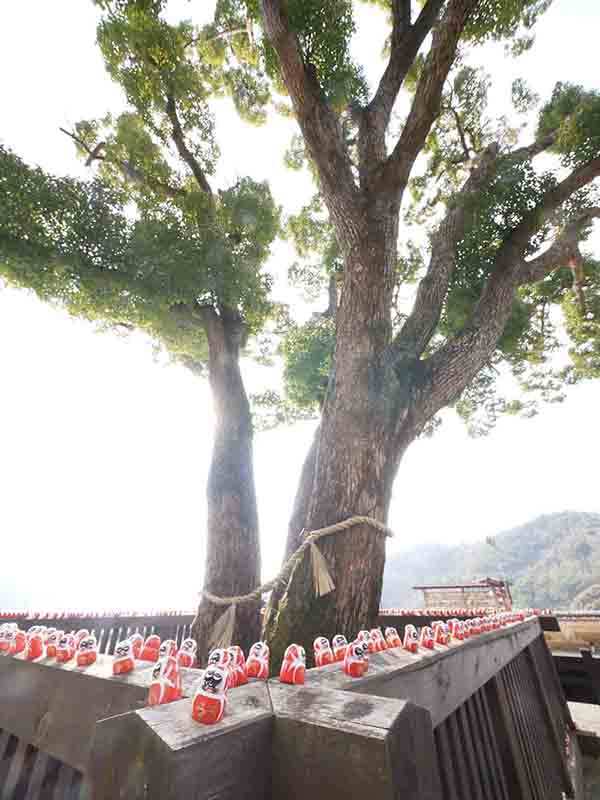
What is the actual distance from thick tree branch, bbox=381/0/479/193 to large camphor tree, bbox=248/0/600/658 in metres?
0.01

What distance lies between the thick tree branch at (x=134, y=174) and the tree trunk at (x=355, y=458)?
419 centimetres

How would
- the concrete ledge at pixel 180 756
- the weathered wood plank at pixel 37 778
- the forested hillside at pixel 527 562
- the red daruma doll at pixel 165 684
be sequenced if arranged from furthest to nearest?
the forested hillside at pixel 527 562 < the weathered wood plank at pixel 37 778 < the red daruma doll at pixel 165 684 < the concrete ledge at pixel 180 756

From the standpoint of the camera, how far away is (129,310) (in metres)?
5.08

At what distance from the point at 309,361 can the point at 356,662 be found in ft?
18.1

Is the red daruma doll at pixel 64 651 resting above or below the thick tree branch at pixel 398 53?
below

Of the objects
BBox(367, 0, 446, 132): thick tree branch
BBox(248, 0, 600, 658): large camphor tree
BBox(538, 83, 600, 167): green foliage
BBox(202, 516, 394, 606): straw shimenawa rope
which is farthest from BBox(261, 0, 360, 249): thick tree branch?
BBox(538, 83, 600, 167): green foliage

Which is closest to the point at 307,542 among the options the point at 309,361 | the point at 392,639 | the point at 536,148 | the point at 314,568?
the point at 314,568

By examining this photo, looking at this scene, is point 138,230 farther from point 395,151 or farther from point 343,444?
point 343,444

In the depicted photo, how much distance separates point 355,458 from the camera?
9.50ft

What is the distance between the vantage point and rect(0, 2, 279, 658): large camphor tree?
4277mm

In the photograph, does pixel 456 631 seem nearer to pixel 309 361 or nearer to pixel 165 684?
pixel 165 684

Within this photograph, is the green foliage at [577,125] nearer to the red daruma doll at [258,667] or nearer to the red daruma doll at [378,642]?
the red daruma doll at [378,642]

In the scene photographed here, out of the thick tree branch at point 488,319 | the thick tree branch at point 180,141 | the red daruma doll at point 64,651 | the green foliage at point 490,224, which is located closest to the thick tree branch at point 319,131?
the thick tree branch at point 488,319

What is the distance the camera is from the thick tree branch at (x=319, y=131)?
3420 mm
